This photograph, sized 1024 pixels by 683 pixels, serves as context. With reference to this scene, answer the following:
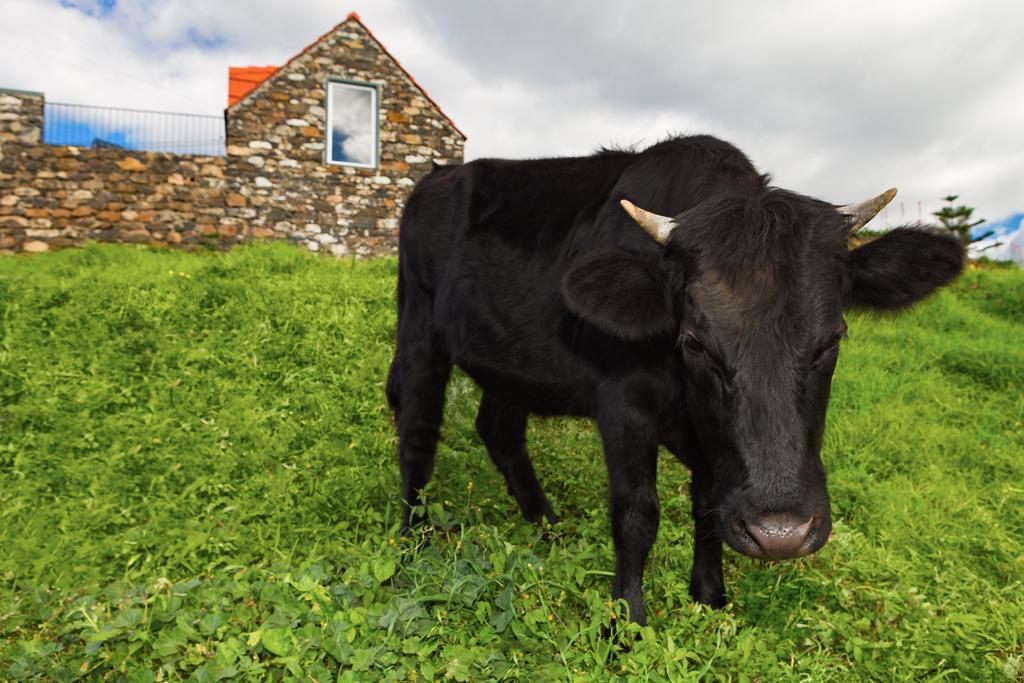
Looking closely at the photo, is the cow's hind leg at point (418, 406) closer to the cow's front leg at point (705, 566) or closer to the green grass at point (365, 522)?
the green grass at point (365, 522)

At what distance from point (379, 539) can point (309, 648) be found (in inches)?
50.6

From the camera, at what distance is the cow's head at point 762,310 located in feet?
7.56

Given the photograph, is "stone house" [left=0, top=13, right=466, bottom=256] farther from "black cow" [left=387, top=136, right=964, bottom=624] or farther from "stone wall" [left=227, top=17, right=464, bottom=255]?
"black cow" [left=387, top=136, right=964, bottom=624]

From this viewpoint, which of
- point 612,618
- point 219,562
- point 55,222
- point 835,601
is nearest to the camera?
point 612,618

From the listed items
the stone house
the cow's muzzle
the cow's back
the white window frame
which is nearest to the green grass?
the cow's muzzle

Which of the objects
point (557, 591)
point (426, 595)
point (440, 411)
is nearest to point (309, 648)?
point (426, 595)

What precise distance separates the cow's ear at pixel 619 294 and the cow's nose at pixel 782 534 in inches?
31.7

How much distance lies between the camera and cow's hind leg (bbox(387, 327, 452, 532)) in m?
4.24

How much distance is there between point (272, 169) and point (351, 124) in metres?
1.66

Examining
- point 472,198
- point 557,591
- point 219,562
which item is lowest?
point 219,562

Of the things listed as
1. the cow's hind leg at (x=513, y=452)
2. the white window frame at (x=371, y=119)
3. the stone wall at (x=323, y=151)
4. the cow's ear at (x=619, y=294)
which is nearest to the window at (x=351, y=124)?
the white window frame at (x=371, y=119)

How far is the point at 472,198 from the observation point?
14.1ft

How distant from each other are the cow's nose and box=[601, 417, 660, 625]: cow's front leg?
0.82m

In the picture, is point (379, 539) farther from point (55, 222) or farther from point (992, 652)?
point (55, 222)
